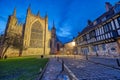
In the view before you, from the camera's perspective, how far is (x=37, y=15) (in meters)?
48.7

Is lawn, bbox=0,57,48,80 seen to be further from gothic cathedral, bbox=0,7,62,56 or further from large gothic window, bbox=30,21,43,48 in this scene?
large gothic window, bbox=30,21,43,48

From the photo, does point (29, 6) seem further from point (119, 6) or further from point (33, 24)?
point (119, 6)

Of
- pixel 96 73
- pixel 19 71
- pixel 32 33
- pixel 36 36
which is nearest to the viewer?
pixel 96 73

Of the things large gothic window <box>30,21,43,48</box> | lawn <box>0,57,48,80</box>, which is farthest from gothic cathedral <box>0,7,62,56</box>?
lawn <box>0,57,48,80</box>

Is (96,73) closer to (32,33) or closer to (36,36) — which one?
(36,36)

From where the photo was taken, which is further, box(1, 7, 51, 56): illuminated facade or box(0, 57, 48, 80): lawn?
box(1, 7, 51, 56): illuminated facade

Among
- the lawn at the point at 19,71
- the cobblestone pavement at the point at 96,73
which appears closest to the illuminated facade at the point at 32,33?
the lawn at the point at 19,71

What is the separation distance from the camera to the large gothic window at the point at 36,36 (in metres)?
42.9

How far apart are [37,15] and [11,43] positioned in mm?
27669

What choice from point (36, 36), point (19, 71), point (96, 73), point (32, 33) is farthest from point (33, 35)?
point (96, 73)

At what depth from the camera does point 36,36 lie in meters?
44.6

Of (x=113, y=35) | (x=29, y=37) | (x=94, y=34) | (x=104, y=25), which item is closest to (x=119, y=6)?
(x=104, y=25)

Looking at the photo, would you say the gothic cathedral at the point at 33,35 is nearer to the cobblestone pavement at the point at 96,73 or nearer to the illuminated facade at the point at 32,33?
the illuminated facade at the point at 32,33

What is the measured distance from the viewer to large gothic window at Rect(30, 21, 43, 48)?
42875mm
